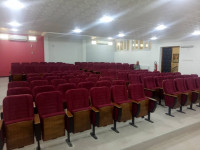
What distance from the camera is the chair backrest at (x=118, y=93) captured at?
3321mm

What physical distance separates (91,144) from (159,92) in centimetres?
320

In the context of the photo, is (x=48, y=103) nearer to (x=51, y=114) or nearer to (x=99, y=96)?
(x=51, y=114)

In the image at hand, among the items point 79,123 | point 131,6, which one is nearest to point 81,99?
point 79,123

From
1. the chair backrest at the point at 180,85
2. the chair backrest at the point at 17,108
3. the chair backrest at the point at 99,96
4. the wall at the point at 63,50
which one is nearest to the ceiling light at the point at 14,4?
the chair backrest at the point at 17,108

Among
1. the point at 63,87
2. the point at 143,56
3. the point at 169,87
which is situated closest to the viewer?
the point at 63,87

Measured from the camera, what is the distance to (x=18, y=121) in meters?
2.20

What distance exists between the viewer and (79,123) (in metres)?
2.62

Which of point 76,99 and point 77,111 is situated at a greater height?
point 76,99

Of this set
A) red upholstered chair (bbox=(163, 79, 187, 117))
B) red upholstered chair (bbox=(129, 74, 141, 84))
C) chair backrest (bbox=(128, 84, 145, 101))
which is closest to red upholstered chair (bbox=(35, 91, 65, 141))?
chair backrest (bbox=(128, 84, 145, 101))

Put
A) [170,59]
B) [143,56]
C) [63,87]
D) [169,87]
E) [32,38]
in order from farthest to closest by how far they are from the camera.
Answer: [143,56] → [32,38] → [170,59] → [169,87] → [63,87]

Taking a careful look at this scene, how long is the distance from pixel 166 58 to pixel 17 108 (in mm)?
11779

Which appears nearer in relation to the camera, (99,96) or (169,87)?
(99,96)

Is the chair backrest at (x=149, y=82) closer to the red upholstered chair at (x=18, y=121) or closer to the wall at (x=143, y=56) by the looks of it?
the red upholstered chair at (x=18, y=121)

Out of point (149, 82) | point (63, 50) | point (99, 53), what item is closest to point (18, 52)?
point (63, 50)
